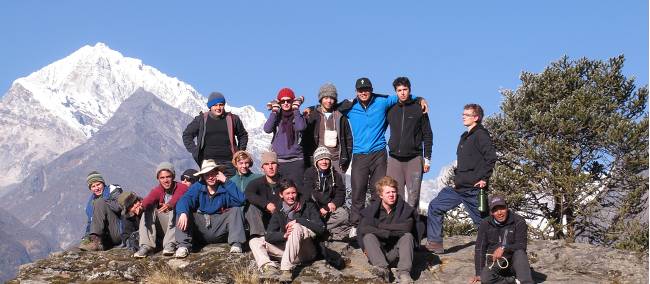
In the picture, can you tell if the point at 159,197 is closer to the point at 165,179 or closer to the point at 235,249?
the point at 165,179

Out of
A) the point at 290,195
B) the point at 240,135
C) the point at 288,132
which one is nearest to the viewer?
the point at 290,195

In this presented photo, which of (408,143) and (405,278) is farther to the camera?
(408,143)

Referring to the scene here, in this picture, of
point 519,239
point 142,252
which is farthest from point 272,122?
point 519,239

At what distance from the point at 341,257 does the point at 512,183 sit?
55.9 ft

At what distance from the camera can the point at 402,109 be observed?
1420cm

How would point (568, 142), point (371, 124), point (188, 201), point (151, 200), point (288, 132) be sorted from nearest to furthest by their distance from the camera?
point (188, 201) < point (151, 200) < point (371, 124) < point (288, 132) < point (568, 142)

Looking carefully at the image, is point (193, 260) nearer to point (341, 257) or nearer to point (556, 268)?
point (341, 257)

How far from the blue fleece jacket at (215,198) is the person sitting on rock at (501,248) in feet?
14.1

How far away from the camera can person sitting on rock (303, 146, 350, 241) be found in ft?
44.3

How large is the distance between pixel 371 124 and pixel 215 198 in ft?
10.4

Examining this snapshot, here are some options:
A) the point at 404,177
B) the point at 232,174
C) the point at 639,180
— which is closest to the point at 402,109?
the point at 404,177

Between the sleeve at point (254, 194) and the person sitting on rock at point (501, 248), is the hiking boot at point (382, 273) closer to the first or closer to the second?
the person sitting on rock at point (501, 248)

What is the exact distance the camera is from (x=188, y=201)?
531 inches

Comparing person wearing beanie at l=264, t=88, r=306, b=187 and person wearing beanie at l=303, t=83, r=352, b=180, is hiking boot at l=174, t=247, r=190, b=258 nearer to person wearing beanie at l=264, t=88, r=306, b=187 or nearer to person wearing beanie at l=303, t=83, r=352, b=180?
person wearing beanie at l=264, t=88, r=306, b=187
